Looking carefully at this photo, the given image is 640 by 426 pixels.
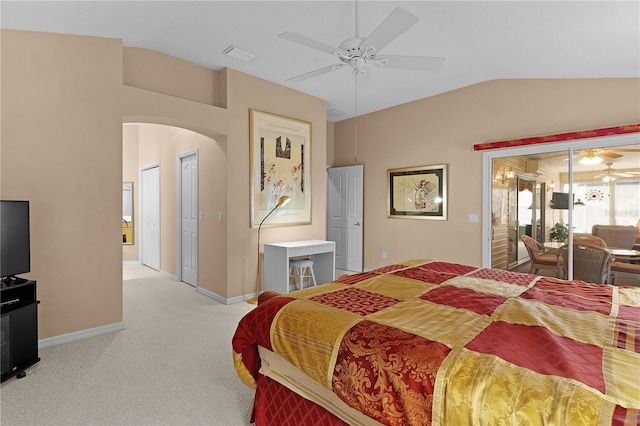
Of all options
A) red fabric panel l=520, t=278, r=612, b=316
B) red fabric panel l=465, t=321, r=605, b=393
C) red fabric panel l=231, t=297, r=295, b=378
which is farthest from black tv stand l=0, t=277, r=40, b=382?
red fabric panel l=520, t=278, r=612, b=316

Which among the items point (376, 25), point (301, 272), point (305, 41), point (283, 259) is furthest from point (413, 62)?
point (301, 272)

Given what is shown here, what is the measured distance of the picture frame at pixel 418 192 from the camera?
16.4 feet

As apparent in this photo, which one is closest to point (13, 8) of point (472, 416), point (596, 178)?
point (472, 416)

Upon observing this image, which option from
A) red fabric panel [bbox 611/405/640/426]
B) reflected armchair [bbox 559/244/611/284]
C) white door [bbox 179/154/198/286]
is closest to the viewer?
red fabric panel [bbox 611/405/640/426]

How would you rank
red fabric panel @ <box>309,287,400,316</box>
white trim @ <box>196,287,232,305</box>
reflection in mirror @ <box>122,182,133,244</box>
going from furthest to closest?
1. reflection in mirror @ <box>122,182,133,244</box>
2. white trim @ <box>196,287,232,305</box>
3. red fabric panel @ <box>309,287,400,316</box>

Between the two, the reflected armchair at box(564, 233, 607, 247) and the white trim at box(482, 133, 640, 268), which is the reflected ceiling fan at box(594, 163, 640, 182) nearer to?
Result: the white trim at box(482, 133, 640, 268)

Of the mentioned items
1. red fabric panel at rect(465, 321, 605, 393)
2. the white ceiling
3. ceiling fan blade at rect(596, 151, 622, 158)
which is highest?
the white ceiling

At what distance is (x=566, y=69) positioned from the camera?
3.64m

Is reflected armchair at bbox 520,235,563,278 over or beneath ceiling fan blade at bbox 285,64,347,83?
beneath

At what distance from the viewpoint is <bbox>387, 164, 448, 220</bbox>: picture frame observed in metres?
5.01

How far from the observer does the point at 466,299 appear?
6.01 feet

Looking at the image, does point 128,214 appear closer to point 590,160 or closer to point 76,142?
point 76,142

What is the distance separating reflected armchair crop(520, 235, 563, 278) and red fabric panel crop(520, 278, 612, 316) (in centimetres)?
224

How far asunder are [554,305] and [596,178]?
2971mm
